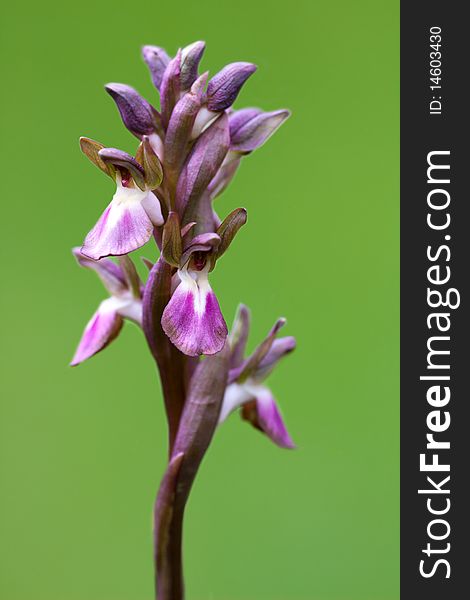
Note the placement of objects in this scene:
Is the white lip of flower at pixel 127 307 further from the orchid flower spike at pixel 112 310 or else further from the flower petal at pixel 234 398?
the flower petal at pixel 234 398

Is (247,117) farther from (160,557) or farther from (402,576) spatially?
(402,576)

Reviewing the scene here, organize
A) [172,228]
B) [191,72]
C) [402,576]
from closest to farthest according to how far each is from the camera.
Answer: [172,228]
[191,72]
[402,576]

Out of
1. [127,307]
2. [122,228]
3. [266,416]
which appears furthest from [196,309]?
[266,416]

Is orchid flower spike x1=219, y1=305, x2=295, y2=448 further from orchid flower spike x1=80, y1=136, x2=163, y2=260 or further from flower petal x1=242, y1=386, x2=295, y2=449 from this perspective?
orchid flower spike x1=80, y1=136, x2=163, y2=260

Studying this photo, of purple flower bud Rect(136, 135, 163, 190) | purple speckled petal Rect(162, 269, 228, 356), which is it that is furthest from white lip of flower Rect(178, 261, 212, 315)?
purple flower bud Rect(136, 135, 163, 190)

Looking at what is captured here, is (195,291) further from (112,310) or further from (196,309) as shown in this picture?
(112,310)

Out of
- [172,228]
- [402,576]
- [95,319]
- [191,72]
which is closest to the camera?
[172,228]

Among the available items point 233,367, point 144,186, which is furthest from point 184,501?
point 144,186
